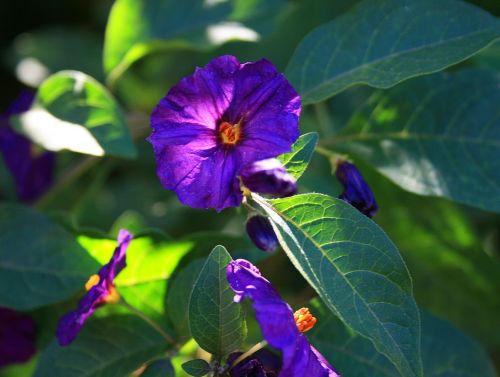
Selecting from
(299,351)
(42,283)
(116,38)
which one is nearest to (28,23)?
(116,38)

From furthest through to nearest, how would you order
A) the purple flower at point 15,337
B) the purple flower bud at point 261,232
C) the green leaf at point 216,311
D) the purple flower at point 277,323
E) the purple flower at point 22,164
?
the purple flower at point 22,164 < the purple flower at point 15,337 < the purple flower bud at point 261,232 < the green leaf at point 216,311 < the purple flower at point 277,323

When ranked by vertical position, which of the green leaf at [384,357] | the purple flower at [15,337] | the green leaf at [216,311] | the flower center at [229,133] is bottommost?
the purple flower at [15,337]

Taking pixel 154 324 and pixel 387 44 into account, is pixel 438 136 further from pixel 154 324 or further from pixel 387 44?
pixel 154 324

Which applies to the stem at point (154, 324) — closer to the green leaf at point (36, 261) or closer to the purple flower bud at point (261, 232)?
the green leaf at point (36, 261)

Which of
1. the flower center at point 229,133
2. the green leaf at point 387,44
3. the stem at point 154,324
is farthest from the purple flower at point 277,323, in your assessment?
the green leaf at point 387,44

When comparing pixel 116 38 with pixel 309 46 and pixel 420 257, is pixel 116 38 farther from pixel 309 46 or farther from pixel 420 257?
pixel 420 257

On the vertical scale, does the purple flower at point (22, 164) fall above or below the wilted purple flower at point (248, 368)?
below
